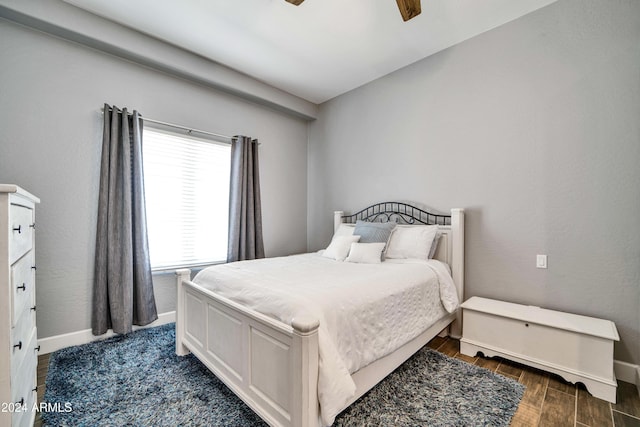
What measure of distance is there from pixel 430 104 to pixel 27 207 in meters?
3.33

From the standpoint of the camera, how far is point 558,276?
221 cm

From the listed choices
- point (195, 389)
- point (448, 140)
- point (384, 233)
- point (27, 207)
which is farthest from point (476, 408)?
point (27, 207)

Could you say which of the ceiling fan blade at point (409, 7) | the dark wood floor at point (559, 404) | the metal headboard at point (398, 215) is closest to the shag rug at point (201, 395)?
the dark wood floor at point (559, 404)

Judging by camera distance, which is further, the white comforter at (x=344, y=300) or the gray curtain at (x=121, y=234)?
the gray curtain at (x=121, y=234)

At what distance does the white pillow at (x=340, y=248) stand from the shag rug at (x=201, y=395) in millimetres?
1070

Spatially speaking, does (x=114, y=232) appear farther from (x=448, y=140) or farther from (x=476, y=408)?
(x=448, y=140)

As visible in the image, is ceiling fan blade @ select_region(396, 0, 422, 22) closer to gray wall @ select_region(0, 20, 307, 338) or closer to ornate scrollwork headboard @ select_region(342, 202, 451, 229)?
ornate scrollwork headboard @ select_region(342, 202, 451, 229)

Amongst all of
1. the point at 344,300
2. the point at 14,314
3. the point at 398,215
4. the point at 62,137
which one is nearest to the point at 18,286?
the point at 14,314

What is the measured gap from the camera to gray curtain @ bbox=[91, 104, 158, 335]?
8.18 feet

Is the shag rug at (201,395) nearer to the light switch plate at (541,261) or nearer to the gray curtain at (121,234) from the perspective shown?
the gray curtain at (121,234)

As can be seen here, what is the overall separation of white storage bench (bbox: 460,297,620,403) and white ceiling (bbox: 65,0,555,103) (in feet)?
8.16

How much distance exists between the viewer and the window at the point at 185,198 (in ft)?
9.38

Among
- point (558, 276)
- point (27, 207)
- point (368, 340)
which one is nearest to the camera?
point (27, 207)

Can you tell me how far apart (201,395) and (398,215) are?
251 cm
